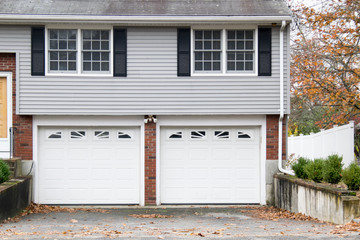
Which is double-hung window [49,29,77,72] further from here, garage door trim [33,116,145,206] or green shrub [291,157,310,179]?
green shrub [291,157,310,179]

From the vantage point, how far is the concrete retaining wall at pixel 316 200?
10203mm

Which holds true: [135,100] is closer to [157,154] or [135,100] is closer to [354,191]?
[157,154]

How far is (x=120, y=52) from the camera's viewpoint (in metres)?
Result: 14.9

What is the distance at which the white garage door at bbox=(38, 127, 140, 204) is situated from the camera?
602 inches

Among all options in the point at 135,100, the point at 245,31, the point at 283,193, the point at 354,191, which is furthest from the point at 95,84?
the point at 354,191

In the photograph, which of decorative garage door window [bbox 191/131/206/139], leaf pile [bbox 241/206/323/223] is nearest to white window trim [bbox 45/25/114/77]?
decorative garage door window [bbox 191/131/206/139]

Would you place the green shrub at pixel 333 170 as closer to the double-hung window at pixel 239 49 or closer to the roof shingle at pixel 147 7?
the double-hung window at pixel 239 49

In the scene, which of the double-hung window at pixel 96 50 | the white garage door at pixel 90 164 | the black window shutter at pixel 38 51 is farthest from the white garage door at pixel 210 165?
the black window shutter at pixel 38 51

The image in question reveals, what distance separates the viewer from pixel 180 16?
1450 centimetres

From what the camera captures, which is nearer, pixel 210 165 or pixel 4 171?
pixel 4 171

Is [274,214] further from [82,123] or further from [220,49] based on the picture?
[82,123]

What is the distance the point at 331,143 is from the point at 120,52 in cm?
727

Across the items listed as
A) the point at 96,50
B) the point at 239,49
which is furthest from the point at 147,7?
the point at 239,49

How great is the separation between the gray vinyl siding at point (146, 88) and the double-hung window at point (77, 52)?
35 cm
